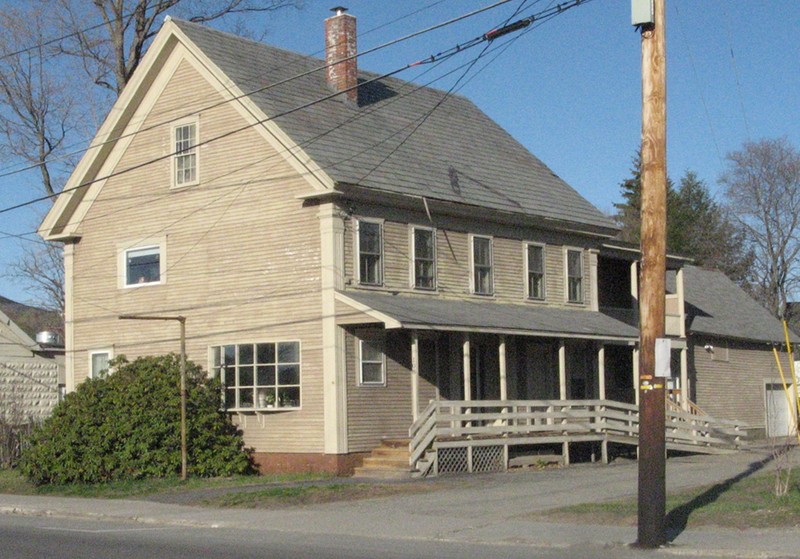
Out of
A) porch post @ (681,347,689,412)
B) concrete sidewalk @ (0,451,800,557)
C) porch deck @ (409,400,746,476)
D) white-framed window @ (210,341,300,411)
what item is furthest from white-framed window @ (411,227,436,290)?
porch post @ (681,347,689,412)

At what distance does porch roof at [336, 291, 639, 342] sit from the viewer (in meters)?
23.7

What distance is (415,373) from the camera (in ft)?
80.9

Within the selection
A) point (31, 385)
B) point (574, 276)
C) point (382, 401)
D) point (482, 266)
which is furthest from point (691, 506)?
point (31, 385)

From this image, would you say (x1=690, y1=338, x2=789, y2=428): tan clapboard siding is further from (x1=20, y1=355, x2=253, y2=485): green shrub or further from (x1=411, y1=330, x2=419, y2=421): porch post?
(x1=20, y1=355, x2=253, y2=485): green shrub

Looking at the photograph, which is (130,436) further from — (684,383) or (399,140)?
(684,383)

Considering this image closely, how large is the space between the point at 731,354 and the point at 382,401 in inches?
695

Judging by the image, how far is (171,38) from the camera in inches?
1096

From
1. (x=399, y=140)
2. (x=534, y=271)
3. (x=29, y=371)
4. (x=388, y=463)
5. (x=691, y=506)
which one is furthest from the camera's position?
(x=29, y=371)

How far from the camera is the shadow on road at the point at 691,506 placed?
14930 mm

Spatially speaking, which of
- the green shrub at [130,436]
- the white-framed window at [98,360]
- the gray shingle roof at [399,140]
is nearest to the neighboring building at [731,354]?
the gray shingle roof at [399,140]

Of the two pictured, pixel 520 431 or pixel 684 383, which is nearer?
pixel 520 431

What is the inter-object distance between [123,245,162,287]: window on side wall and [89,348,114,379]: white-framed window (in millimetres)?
1859

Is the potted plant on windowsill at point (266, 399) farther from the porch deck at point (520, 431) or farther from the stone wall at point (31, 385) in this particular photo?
the stone wall at point (31, 385)

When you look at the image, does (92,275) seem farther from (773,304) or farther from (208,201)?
(773,304)
